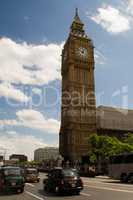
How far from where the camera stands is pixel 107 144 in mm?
70000

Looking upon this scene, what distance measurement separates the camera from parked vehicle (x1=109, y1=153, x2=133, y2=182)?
36112mm

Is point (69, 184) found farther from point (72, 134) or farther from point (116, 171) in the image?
point (72, 134)

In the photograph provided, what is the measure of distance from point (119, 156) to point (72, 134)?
61774 mm

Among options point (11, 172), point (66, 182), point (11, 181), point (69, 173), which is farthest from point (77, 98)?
point (66, 182)

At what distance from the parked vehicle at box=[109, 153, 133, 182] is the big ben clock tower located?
5661 centimetres

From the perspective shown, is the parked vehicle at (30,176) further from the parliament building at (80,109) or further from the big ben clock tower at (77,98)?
the parliament building at (80,109)

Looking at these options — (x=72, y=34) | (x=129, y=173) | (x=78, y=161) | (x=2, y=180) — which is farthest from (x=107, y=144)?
(x=72, y=34)

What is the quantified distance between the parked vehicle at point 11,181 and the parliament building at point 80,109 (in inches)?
2882

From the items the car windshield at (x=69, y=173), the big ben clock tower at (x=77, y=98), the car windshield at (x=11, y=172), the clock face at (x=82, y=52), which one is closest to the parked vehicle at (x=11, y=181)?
the car windshield at (x=11, y=172)

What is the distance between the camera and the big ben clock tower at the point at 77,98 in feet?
332

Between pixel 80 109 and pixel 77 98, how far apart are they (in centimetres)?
359

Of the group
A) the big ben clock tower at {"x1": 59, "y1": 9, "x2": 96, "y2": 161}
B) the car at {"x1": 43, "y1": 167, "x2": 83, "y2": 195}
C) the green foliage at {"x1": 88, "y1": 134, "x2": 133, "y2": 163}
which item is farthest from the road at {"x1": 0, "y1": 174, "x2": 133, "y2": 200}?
the big ben clock tower at {"x1": 59, "y1": 9, "x2": 96, "y2": 161}

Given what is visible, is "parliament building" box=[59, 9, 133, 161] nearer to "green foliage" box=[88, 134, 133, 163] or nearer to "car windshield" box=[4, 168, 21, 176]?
"green foliage" box=[88, 134, 133, 163]

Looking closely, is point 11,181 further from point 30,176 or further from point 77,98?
point 77,98
